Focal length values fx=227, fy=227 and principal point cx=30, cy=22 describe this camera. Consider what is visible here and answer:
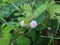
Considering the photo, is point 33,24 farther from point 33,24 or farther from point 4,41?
point 4,41

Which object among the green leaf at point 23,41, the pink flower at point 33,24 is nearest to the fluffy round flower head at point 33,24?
the pink flower at point 33,24

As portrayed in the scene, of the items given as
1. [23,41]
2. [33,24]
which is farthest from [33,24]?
[23,41]

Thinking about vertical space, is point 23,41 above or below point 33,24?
below

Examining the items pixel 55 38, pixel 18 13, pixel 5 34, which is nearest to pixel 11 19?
pixel 18 13

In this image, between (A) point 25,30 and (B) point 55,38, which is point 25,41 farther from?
(B) point 55,38

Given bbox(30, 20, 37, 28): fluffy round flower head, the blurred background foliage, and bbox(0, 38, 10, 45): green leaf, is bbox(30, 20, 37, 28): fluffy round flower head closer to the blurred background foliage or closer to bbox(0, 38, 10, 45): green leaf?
the blurred background foliage

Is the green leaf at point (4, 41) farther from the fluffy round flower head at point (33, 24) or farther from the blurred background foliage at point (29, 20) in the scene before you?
the fluffy round flower head at point (33, 24)

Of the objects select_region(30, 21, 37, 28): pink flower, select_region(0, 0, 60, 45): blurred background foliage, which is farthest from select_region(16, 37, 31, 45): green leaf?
select_region(30, 21, 37, 28): pink flower

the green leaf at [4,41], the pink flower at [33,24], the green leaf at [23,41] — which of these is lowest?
the green leaf at [23,41]
